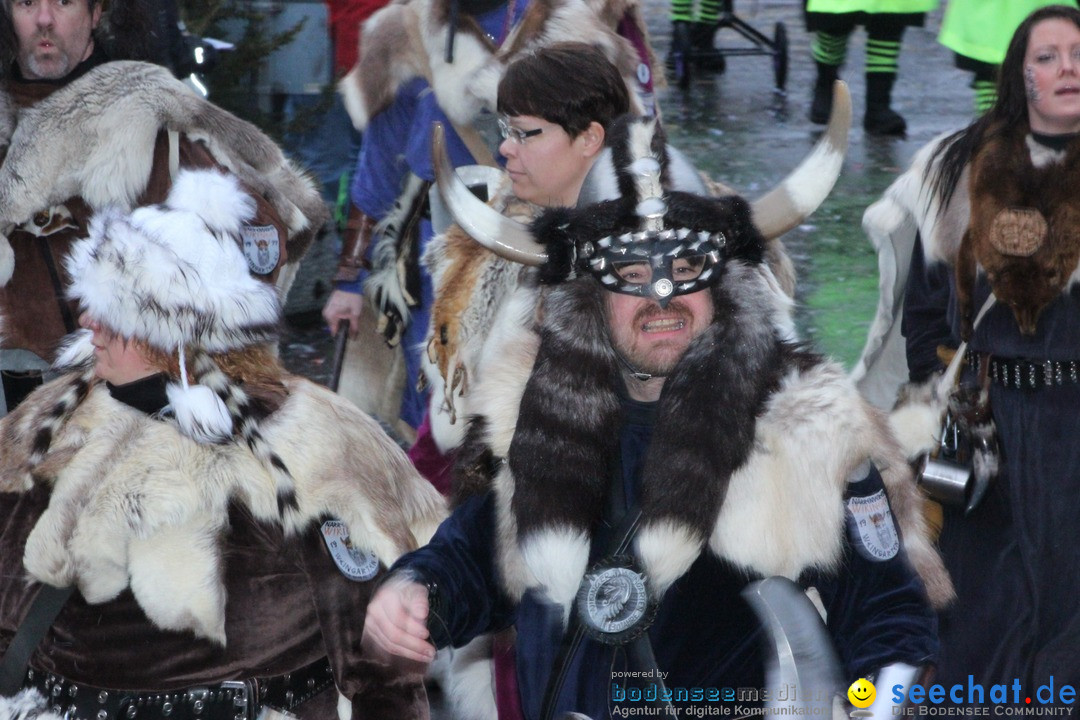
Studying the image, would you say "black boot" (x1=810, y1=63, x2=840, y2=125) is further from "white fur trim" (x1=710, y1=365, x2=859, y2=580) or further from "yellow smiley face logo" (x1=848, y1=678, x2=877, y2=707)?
"yellow smiley face logo" (x1=848, y1=678, x2=877, y2=707)

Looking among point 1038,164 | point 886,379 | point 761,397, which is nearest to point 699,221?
point 761,397

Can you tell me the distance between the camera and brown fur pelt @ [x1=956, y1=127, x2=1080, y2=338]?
4738mm

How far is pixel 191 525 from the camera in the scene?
3756 millimetres

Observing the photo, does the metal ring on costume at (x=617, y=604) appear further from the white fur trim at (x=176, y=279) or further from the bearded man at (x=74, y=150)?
the bearded man at (x=74, y=150)

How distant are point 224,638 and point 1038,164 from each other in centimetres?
270

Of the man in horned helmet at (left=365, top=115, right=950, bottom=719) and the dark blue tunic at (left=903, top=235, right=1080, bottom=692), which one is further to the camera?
the dark blue tunic at (left=903, top=235, right=1080, bottom=692)

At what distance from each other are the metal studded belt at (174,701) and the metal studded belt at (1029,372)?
2300 mm

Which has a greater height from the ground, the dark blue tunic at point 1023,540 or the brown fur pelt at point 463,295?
the brown fur pelt at point 463,295

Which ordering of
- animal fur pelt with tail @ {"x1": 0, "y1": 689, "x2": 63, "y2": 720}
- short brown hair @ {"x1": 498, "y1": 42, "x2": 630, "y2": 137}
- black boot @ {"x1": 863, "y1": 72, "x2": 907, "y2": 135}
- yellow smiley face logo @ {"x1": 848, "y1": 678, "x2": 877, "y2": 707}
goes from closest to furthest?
yellow smiley face logo @ {"x1": 848, "y1": 678, "x2": 877, "y2": 707}, animal fur pelt with tail @ {"x1": 0, "y1": 689, "x2": 63, "y2": 720}, short brown hair @ {"x1": 498, "y1": 42, "x2": 630, "y2": 137}, black boot @ {"x1": 863, "y1": 72, "x2": 907, "y2": 135}

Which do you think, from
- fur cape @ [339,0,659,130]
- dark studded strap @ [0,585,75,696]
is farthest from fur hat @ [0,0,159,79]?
dark studded strap @ [0,585,75,696]

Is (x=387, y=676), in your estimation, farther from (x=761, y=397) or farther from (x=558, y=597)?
(x=761, y=397)

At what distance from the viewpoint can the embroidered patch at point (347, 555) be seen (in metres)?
3.76

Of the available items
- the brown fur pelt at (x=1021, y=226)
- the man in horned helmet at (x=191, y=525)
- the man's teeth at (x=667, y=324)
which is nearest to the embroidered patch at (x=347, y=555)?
the man in horned helmet at (x=191, y=525)

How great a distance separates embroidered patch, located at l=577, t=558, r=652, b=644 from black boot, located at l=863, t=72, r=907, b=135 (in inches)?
323
